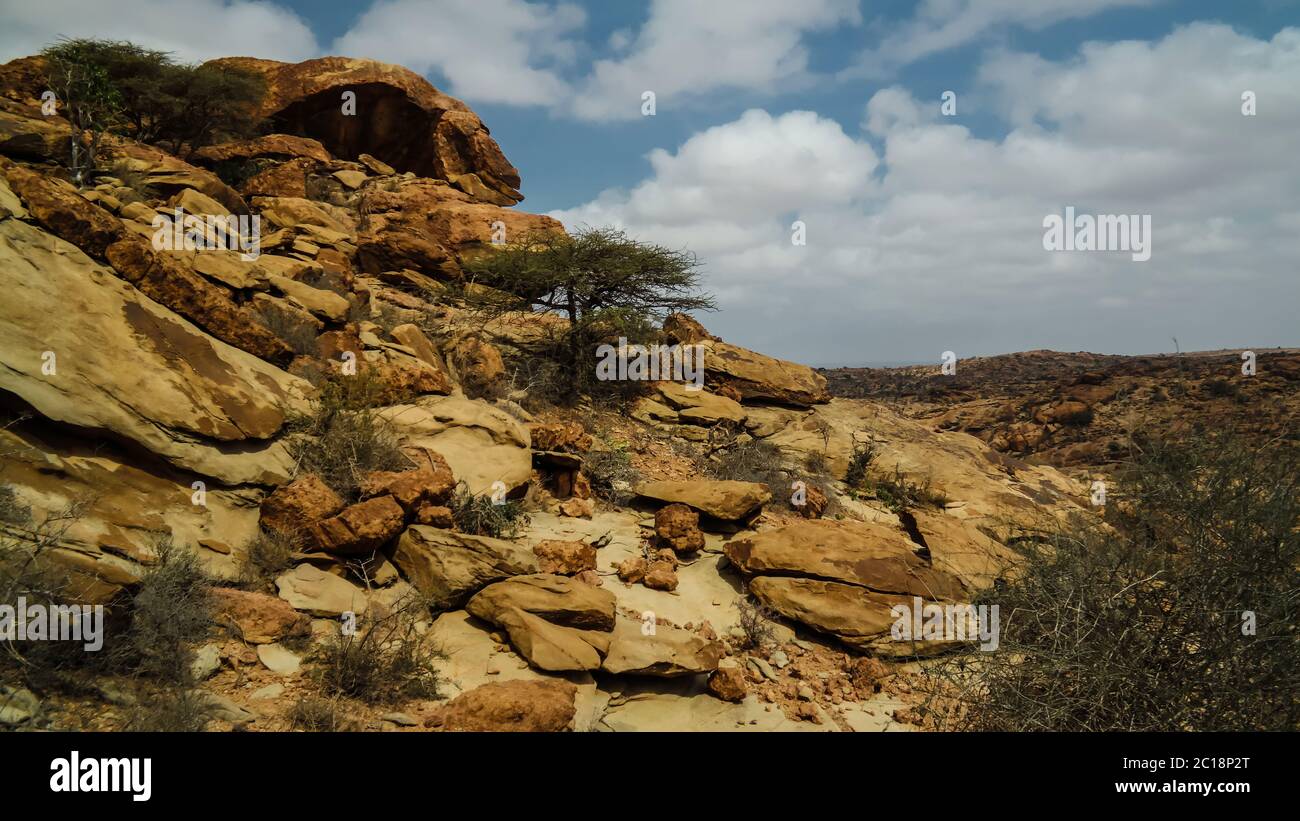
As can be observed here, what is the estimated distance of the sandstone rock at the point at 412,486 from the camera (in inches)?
207

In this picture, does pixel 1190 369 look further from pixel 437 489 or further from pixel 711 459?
pixel 437 489

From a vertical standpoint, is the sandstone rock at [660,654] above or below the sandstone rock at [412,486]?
below

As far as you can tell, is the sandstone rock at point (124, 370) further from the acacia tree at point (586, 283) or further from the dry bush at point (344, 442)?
the acacia tree at point (586, 283)

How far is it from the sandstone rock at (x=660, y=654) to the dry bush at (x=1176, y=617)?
5.57 feet

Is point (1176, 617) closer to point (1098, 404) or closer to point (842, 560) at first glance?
point (842, 560)

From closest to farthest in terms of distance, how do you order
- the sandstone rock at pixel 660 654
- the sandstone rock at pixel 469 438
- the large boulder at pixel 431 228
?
1. the sandstone rock at pixel 660 654
2. the sandstone rock at pixel 469 438
3. the large boulder at pixel 431 228

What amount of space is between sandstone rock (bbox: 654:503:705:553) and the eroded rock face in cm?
1762

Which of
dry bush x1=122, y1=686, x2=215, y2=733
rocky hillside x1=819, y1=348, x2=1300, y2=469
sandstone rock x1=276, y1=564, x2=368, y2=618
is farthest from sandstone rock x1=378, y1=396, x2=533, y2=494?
rocky hillside x1=819, y1=348, x2=1300, y2=469

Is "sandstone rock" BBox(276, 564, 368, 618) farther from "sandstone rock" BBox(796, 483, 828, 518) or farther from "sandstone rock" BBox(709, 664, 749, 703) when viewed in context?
"sandstone rock" BBox(796, 483, 828, 518)

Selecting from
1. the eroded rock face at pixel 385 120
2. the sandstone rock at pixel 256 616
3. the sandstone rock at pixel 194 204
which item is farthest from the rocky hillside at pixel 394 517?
the eroded rock face at pixel 385 120

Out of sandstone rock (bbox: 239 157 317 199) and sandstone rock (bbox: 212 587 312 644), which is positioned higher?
sandstone rock (bbox: 239 157 317 199)

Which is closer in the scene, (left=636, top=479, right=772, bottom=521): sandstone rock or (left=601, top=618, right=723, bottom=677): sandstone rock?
(left=601, top=618, right=723, bottom=677): sandstone rock

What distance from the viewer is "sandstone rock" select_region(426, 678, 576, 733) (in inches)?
136
